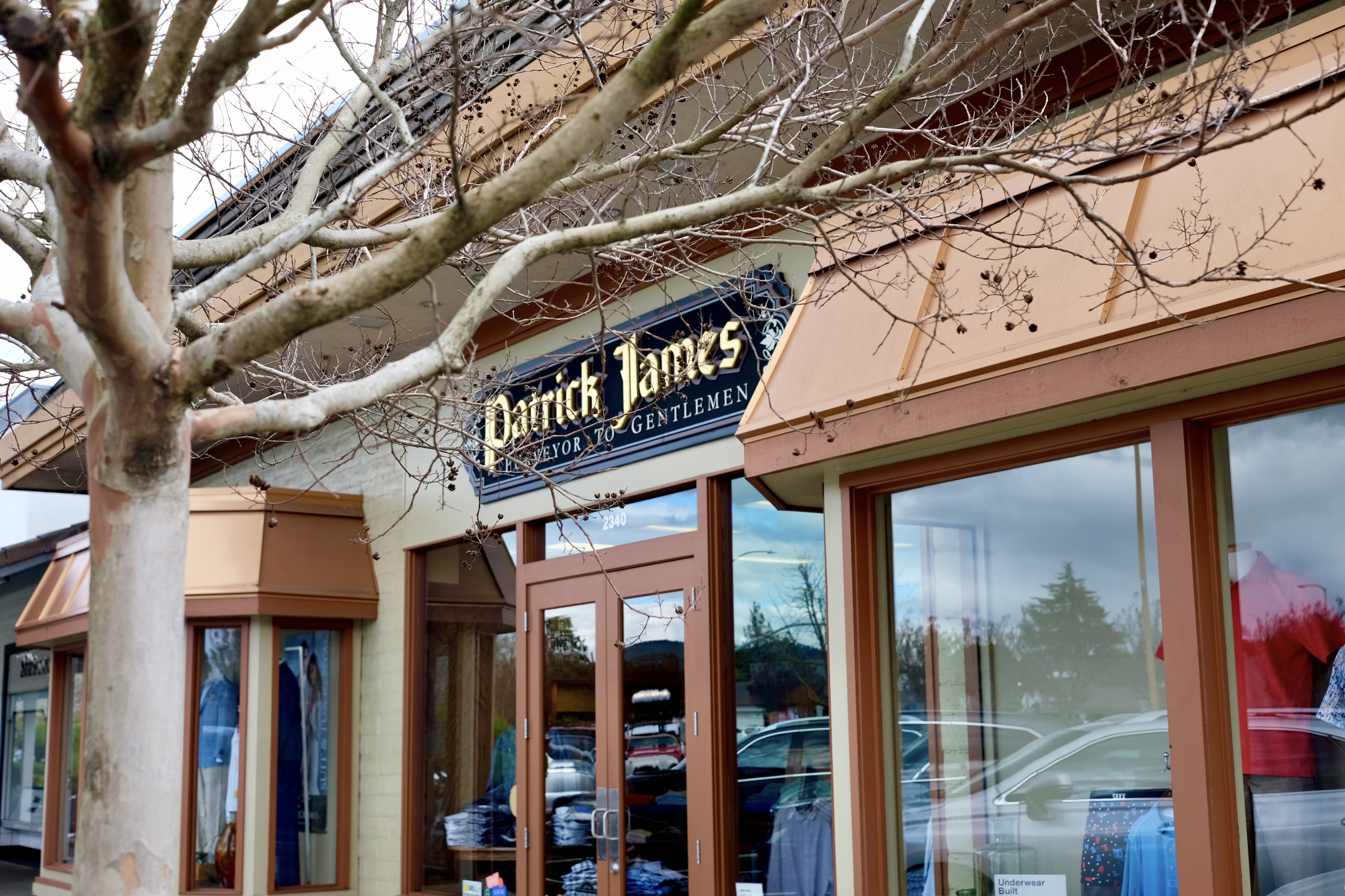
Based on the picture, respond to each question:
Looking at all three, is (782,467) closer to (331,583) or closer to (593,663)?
(593,663)

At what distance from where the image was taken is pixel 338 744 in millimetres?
11156

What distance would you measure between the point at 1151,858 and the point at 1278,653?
0.92 m

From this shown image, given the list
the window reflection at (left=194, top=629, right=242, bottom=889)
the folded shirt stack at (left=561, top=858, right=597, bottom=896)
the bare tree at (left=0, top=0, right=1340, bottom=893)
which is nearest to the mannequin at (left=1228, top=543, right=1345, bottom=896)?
the bare tree at (left=0, top=0, right=1340, bottom=893)

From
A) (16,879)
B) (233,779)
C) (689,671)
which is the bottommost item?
(16,879)

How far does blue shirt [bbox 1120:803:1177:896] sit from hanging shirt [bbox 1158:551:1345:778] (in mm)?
432

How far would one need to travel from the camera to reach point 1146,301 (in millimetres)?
4516

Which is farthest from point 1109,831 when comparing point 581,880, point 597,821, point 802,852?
point 581,880

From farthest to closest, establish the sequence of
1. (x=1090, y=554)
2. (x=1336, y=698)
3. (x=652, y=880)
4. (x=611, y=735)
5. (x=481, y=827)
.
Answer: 1. (x=481, y=827)
2. (x=611, y=735)
3. (x=652, y=880)
4. (x=1090, y=554)
5. (x=1336, y=698)

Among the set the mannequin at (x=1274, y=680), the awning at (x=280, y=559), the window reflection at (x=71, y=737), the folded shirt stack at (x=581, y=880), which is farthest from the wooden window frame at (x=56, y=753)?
the mannequin at (x=1274, y=680)

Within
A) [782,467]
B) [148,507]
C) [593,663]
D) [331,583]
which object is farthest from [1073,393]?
[331,583]

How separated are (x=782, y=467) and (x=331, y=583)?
252 inches

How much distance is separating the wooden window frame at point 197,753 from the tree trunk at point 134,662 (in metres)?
8.27

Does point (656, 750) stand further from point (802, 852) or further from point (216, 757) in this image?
point (216, 757)

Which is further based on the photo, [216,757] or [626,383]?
[216,757]
